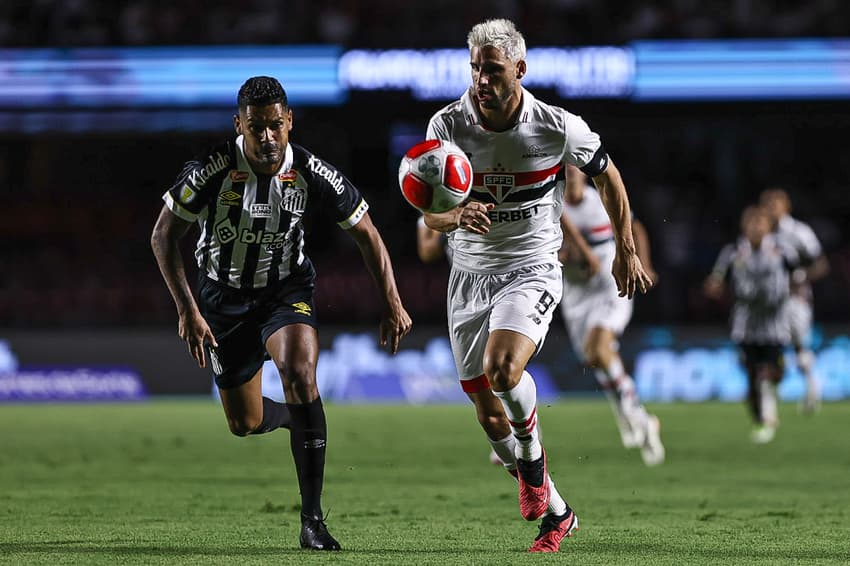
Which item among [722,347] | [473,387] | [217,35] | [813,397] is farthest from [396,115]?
[473,387]

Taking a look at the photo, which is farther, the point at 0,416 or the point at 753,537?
the point at 0,416

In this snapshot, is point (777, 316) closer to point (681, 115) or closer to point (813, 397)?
point (813, 397)

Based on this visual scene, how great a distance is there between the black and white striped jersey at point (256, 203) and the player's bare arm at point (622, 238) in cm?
113

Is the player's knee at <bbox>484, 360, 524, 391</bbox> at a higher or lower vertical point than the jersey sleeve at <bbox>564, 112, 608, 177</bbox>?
lower

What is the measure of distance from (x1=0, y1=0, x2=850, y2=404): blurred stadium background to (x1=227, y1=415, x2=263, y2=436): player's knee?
11.3m

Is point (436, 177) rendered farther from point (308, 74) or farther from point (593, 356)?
point (308, 74)

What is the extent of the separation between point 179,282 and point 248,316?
0.59 meters

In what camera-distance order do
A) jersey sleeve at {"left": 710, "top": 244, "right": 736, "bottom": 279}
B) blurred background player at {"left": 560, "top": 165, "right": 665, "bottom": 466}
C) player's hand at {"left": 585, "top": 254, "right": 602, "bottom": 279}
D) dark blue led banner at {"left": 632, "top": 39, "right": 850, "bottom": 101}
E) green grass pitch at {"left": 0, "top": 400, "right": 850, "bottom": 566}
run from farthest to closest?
dark blue led banner at {"left": 632, "top": 39, "right": 850, "bottom": 101} → jersey sleeve at {"left": 710, "top": 244, "right": 736, "bottom": 279} → blurred background player at {"left": 560, "top": 165, "right": 665, "bottom": 466} → player's hand at {"left": 585, "top": 254, "right": 602, "bottom": 279} → green grass pitch at {"left": 0, "top": 400, "right": 850, "bottom": 566}

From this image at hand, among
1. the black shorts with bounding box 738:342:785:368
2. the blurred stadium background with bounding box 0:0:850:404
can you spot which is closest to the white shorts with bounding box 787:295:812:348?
the blurred stadium background with bounding box 0:0:850:404

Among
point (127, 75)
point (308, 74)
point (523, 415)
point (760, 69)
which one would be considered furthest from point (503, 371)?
point (127, 75)

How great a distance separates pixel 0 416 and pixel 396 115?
21.0 ft

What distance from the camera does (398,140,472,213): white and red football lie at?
614cm

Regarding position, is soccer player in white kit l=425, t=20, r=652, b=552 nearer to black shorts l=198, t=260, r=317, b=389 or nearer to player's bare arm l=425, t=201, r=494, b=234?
player's bare arm l=425, t=201, r=494, b=234

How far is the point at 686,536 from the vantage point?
22.0ft
